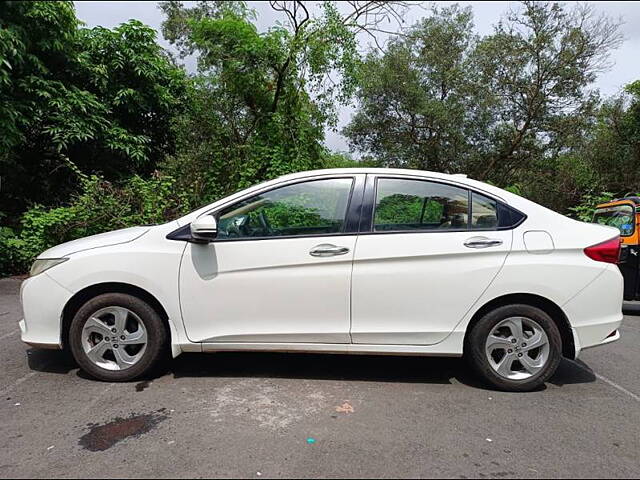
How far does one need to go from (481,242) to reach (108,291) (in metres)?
2.95

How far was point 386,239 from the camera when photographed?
3553 millimetres

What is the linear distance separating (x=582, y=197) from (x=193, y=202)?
1172 centimetres

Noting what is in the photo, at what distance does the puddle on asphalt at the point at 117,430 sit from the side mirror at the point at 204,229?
4.16ft

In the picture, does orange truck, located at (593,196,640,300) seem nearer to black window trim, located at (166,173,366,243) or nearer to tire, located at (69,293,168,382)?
black window trim, located at (166,173,366,243)

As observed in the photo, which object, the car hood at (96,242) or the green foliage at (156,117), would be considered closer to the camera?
the car hood at (96,242)

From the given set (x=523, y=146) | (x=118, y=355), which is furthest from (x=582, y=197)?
(x=118, y=355)

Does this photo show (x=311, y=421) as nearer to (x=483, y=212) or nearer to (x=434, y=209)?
(x=434, y=209)

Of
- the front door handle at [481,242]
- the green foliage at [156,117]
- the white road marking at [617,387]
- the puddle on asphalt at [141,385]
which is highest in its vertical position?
the green foliage at [156,117]

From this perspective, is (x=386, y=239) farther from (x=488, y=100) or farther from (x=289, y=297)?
(x=488, y=100)

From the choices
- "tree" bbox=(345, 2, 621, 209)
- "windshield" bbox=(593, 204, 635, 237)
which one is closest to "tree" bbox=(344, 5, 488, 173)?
"tree" bbox=(345, 2, 621, 209)

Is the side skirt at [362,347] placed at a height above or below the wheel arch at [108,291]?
below

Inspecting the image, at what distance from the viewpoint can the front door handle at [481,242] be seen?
139 inches

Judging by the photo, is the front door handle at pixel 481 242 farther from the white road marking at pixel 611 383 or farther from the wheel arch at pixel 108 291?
the wheel arch at pixel 108 291

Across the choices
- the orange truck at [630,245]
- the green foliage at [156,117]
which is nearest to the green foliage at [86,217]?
the green foliage at [156,117]
